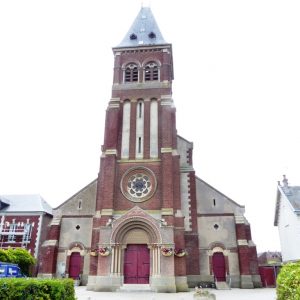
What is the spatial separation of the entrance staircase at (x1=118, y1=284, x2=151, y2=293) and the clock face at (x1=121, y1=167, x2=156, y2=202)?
21.2 ft

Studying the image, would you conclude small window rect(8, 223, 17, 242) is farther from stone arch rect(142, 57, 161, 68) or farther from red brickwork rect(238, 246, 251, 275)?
red brickwork rect(238, 246, 251, 275)

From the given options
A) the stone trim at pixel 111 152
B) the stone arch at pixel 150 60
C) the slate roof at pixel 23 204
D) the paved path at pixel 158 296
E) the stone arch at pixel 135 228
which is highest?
the stone arch at pixel 150 60

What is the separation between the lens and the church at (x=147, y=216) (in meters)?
23.0

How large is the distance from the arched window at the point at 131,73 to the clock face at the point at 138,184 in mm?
9871

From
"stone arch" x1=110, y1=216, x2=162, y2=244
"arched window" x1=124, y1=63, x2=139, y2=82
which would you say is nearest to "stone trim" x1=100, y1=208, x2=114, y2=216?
"stone arch" x1=110, y1=216, x2=162, y2=244

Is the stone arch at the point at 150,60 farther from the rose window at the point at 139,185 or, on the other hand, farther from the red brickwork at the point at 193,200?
the rose window at the point at 139,185

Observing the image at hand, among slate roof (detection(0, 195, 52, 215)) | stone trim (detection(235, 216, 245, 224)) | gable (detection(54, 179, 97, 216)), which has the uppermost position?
slate roof (detection(0, 195, 52, 215))

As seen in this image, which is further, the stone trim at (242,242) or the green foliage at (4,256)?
the stone trim at (242,242)

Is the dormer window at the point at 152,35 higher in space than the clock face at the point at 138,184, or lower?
higher

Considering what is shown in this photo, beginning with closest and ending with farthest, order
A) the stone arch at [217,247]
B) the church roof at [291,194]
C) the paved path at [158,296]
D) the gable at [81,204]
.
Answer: the paved path at [158,296]
the stone arch at [217,247]
the church roof at [291,194]
the gable at [81,204]

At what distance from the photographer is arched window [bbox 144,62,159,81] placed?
99.9 ft

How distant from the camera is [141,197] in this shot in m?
25.3

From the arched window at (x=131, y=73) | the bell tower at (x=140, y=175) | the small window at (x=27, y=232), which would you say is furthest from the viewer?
the small window at (x=27, y=232)

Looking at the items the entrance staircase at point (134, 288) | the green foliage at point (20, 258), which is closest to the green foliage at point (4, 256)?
the green foliage at point (20, 258)
